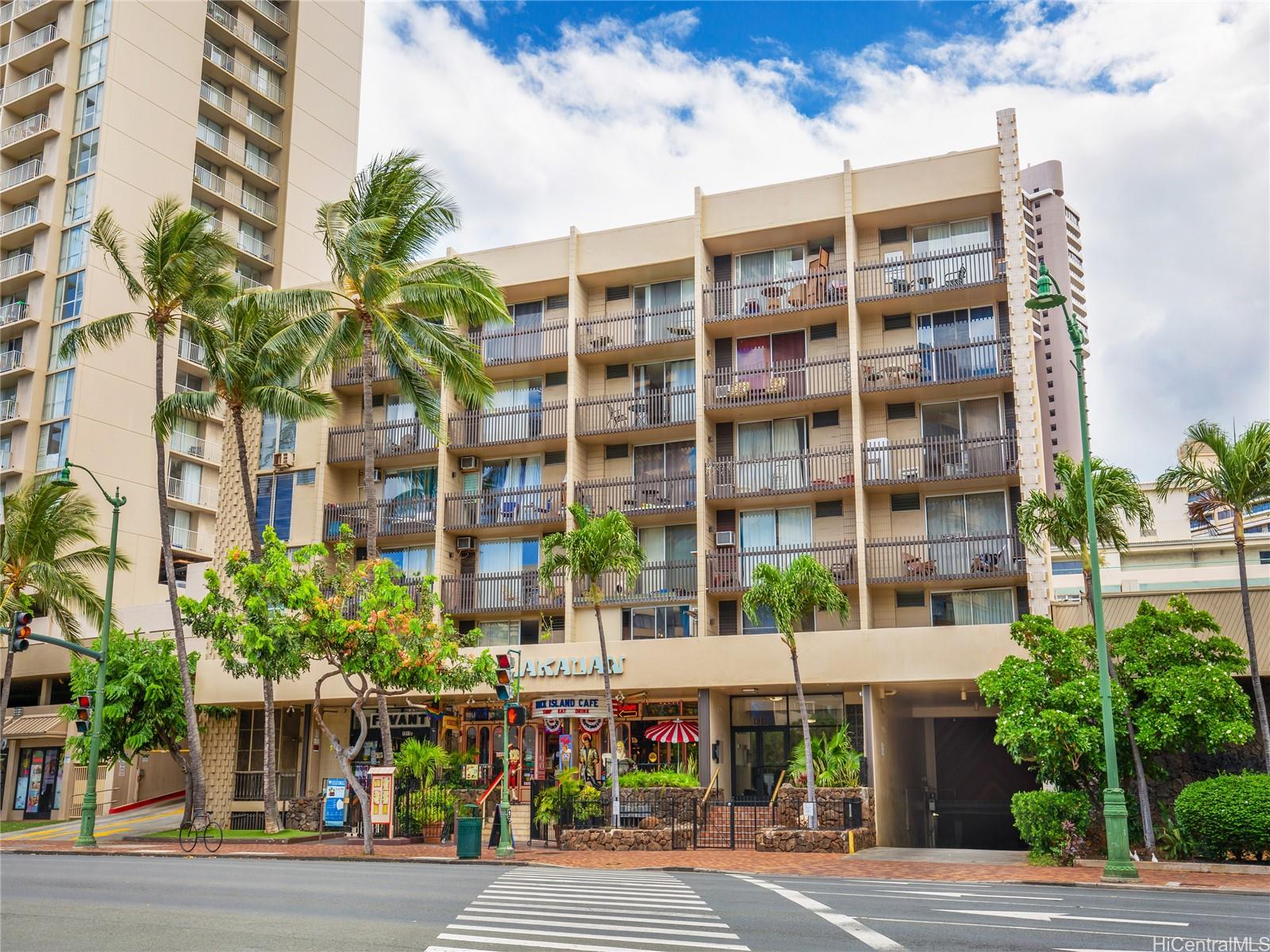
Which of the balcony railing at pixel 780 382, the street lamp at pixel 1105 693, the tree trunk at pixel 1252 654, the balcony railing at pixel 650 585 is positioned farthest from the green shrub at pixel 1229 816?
the balcony railing at pixel 650 585

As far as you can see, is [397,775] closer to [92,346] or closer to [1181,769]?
[1181,769]

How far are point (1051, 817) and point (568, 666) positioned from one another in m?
15.0

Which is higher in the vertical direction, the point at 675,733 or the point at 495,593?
the point at 495,593

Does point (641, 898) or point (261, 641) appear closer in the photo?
point (641, 898)

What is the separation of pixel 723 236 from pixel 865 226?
4485mm

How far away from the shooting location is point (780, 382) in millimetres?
36281

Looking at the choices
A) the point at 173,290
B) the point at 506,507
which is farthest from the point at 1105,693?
the point at 173,290

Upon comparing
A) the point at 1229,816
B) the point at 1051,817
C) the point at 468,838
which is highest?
the point at 1229,816

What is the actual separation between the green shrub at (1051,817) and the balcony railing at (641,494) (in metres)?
14.9

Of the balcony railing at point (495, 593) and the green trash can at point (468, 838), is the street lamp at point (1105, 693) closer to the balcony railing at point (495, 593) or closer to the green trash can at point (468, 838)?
the green trash can at point (468, 838)

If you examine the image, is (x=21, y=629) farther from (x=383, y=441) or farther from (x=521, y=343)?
(x=521, y=343)

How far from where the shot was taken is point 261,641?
90.2ft

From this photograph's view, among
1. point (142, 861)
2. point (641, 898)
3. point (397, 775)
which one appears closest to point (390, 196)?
point (397, 775)

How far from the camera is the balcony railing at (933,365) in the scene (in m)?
33.9
